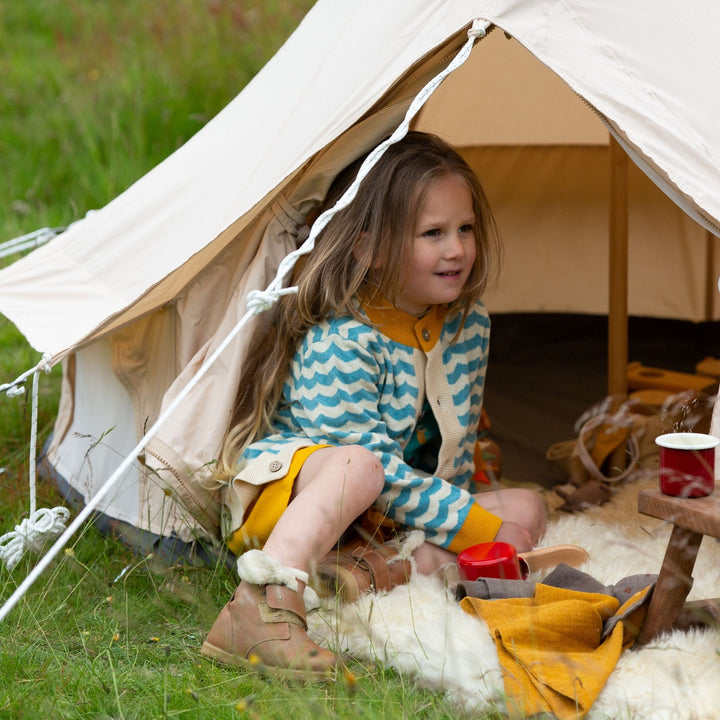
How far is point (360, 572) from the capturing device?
175 cm

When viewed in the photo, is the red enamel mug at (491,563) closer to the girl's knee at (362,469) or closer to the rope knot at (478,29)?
the girl's knee at (362,469)

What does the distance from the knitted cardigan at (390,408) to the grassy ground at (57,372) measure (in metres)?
0.30

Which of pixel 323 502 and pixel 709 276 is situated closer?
pixel 323 502

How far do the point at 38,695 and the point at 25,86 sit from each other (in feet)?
12.4

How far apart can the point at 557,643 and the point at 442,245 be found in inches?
30.3

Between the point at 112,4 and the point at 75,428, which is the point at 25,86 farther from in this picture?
the point at 75,428

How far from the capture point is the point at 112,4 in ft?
18.0

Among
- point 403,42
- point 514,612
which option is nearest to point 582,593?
point 514,612

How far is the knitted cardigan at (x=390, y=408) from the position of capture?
1.84 meters

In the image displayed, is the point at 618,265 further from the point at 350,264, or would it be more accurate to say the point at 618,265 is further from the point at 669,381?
the point at 350,264

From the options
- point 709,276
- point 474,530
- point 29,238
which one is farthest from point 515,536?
point 709,276

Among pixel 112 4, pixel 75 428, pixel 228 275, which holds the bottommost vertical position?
pixel 75 428

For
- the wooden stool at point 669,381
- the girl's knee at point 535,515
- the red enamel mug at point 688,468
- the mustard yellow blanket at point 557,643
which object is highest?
the red enamel mug at point 688,468

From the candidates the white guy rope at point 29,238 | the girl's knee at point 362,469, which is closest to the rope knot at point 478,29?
the girl's knee at point 362,469
